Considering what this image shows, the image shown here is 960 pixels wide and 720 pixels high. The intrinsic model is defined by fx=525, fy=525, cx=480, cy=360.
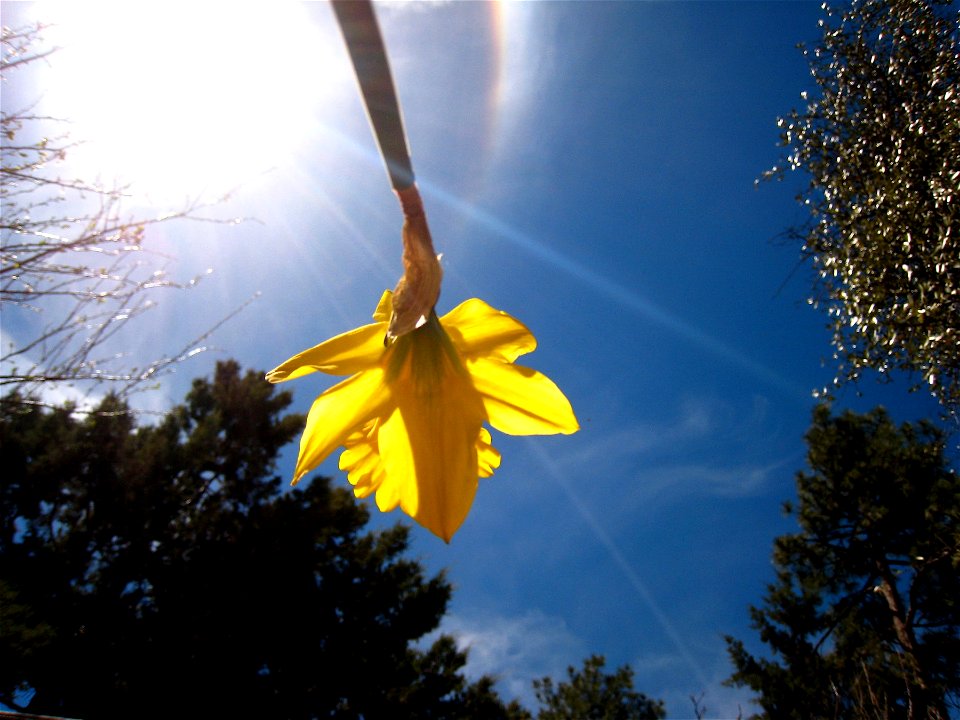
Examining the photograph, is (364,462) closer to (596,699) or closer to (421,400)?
(421,400)

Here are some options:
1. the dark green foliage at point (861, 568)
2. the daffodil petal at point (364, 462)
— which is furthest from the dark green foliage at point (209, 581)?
the daffodil petal at point (364, 462)

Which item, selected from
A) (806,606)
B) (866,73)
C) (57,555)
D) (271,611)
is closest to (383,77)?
(866,73)

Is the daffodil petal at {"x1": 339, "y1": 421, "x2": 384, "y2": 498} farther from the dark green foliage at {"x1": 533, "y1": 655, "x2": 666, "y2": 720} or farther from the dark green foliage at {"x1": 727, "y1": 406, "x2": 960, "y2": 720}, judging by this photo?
the dark green foliage at {"x1": 533, "y1": 655, "x2": 666, "y2": 720}

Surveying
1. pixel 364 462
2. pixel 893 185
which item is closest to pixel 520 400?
pixel 364 462

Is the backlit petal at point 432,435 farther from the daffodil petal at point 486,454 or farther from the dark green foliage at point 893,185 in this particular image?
the dark green foliage at point 893,185

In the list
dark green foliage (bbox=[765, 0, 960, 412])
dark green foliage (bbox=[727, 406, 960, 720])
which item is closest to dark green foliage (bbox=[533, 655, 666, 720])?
dark green foliage (bbox=[727, 406, 960, 720])

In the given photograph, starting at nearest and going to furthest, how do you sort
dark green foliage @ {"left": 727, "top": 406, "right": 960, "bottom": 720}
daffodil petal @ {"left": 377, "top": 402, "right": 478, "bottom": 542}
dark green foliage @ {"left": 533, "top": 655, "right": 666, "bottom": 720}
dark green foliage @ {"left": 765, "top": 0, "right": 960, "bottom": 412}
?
daffodil petal @ {"left": 377, "top": 402, "right": 478, "bottom": 542}, dark green foliage @ {"left": 765, "top": 0, "right": 960, "bottom": 412}, dark green foliage @ {"left": 727, "top": 406, "right": 960, "bottom": 720}, dark green foliage @ {"left": 533, "top": 655, "right": 666, "bottom": 720}
